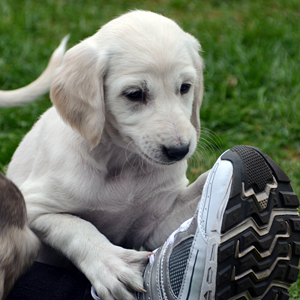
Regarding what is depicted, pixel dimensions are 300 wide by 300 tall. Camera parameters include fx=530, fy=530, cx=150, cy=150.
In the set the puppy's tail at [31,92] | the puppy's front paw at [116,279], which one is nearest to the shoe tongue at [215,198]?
the puppy's front paw at [116,279]

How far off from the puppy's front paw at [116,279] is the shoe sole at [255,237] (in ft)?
1.41

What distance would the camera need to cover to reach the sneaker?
227cm

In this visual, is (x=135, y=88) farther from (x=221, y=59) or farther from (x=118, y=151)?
(x=221, y=59)

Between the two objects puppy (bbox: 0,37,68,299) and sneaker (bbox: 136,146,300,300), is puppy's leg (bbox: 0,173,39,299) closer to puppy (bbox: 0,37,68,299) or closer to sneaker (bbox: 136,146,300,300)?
puppy (bbox: 0,37,68,299)

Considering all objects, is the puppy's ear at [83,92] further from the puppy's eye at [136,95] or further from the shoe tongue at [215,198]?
the shoe tongue at [215,198]

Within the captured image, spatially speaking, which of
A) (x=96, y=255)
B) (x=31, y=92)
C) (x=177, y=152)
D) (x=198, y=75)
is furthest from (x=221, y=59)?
(x=96, y=255)

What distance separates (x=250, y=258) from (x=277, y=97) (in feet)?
11.0

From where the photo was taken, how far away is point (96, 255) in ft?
8.87

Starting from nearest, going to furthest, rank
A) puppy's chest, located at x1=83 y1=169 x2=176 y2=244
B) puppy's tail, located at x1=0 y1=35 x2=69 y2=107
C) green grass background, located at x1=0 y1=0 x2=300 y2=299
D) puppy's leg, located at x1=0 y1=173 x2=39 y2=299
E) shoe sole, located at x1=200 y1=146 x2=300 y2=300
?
→ 1. shoe sole, located at x1=200 y1=146 x2=300 y2=300
2. puppy's leg, located at x1=0 y1=173 x2=39 y2=299
3. puppy's chest, located at x1=83 y1=169 x2=176 y2=244
4. puppy's tail, located at x1=0 y1=35 x2=69 y2=107
5. green grass background, located at x1=0 y1=0 x2=300 y2=299

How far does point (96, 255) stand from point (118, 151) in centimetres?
67

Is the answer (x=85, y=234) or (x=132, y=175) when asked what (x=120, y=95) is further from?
(x=85, y=234)

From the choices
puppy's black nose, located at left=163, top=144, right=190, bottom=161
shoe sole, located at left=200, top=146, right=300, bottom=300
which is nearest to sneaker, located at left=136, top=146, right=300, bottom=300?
shoe sole, located at left=200, top=146, right=300, bottom=300

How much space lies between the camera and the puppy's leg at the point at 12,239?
243 cm

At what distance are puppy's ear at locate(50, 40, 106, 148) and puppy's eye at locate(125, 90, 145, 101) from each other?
0.15 metres
